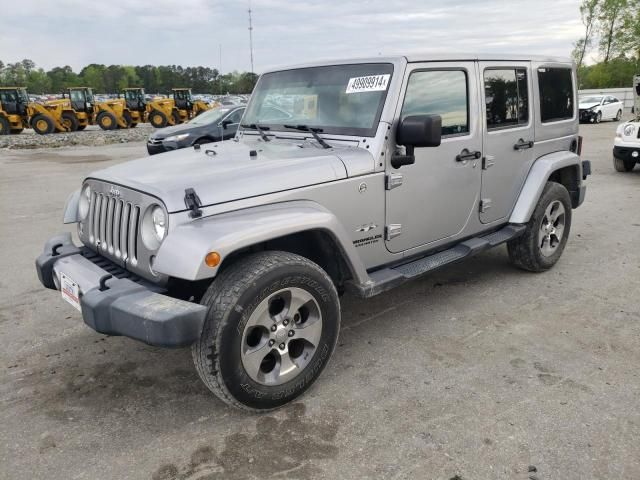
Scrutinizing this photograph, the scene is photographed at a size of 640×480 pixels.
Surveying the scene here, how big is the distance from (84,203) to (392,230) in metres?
2.02

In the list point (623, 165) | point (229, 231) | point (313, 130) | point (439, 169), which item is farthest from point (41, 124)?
point (229, 231)

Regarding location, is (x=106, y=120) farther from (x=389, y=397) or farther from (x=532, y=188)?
(x=389, y=397)

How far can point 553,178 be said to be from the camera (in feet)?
17.0

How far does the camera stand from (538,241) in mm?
4809

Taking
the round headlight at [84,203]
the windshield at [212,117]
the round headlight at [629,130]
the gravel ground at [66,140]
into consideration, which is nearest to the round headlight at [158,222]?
the round headlight at [84,203]

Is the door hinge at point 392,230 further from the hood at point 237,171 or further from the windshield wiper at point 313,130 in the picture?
the windshield wiper at point 313,130

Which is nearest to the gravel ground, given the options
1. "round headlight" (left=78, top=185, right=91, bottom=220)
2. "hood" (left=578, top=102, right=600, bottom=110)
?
"round headlight" (left=78, top=185, right=91, bottom=220)

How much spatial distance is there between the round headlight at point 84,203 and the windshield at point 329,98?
4.55ft

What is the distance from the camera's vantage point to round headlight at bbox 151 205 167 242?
2.71 metres

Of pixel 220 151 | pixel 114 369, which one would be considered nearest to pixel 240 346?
pixel 114 369

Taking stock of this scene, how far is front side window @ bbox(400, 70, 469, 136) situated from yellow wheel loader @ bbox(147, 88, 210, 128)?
26.7m

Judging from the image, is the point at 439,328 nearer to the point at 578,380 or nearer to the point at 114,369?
the point at 578,380

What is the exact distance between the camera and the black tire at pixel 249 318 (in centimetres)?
258

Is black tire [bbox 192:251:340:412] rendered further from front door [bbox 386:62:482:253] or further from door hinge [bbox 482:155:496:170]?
door hinge [bbox 482:155:496:170]
